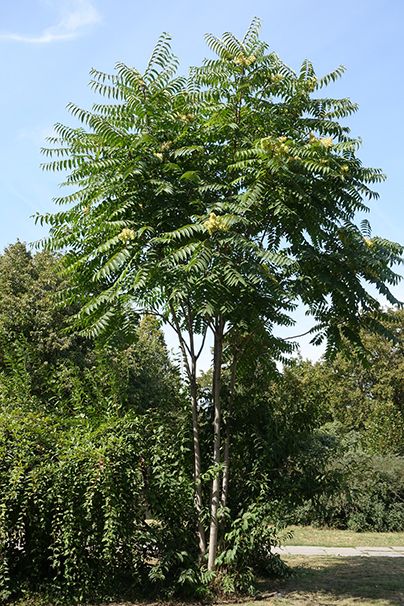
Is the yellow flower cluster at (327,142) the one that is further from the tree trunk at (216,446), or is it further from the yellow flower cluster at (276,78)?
the tree trunk at (216,446)

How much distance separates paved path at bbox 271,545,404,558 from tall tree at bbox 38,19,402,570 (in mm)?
5539

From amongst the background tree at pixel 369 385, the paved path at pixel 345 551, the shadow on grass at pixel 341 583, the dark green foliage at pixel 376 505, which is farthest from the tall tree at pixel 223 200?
the background tree at pixel 369 385

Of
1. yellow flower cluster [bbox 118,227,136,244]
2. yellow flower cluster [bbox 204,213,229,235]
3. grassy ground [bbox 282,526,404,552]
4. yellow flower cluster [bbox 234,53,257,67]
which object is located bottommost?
grassy ground [bbox 282,526,404,552]

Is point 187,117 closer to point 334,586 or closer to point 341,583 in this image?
point 334,586

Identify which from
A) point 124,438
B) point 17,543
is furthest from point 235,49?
point 17,543

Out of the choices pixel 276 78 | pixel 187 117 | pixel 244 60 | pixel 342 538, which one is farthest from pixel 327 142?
pixel 342 538

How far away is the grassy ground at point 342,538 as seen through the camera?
13745 mm

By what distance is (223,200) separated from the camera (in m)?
7.43

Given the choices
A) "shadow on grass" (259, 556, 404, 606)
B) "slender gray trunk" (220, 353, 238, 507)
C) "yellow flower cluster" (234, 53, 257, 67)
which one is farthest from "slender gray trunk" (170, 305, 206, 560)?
"yellow flower cluster" (234, 53, 257, 67)

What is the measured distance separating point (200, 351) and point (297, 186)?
3185mm

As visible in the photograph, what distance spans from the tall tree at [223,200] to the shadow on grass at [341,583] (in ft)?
5.18

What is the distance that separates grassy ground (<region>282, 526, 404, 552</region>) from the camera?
541 inches

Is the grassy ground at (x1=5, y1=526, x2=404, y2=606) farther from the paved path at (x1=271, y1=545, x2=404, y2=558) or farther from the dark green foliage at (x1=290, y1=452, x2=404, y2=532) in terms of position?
the dark green foliage at (x1=290, y1=452, x2=404, y2=532)

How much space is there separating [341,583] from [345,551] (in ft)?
14.6
